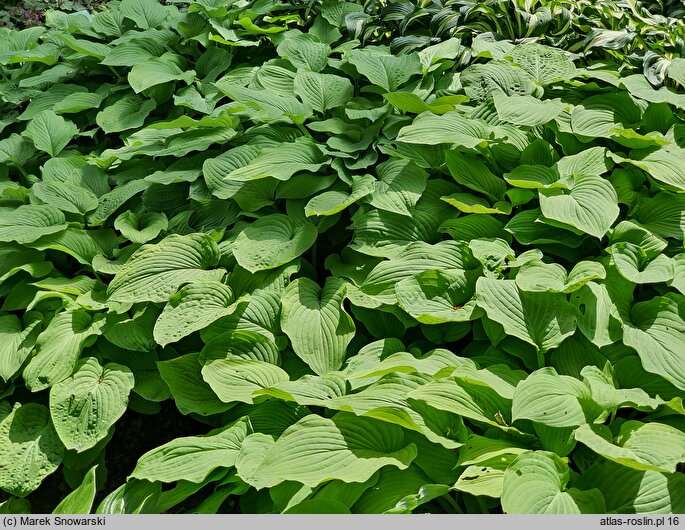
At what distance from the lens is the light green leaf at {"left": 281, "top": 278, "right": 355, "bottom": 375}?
2029mm

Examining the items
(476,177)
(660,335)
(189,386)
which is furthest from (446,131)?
(189,386)

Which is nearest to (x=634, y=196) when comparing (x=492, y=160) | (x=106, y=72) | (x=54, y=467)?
A: (x=492, y=160)

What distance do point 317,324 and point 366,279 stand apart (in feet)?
0.75

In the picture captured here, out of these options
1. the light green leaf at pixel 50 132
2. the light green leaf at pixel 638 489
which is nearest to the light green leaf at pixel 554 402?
the light green leaf at pixel 638 489

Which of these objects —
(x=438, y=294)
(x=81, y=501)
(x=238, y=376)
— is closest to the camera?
(x=81, y=501)

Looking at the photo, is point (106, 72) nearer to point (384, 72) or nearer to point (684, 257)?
point (384, 72)

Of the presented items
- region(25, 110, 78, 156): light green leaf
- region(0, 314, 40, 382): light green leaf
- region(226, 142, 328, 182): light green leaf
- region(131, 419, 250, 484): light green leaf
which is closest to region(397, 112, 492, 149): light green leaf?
region(226, 142, 328, 182): light green leaf

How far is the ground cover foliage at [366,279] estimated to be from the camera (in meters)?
1.71

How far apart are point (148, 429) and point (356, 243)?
994mm

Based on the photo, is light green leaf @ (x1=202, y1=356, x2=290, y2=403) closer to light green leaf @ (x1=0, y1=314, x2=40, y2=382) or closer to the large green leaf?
light green leaf @ (x1=0, y1=314, x2=40, y2=382)

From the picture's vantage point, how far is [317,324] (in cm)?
210

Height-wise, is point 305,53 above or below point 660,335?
above

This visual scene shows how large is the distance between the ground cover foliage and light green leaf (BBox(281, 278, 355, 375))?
0.01 m

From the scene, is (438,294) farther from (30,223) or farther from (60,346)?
(30,223)
